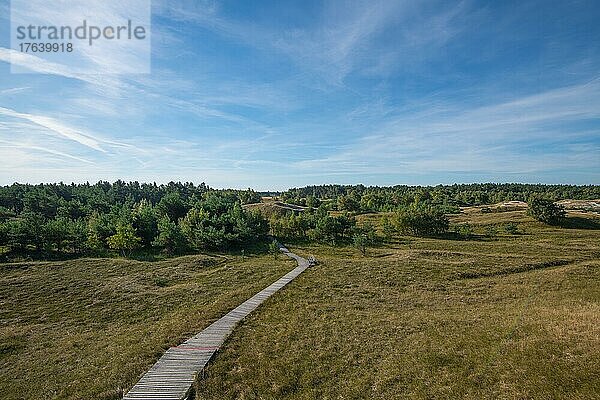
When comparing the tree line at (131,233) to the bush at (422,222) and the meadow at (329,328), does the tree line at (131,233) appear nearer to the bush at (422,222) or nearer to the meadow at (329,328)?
the meadow at (329,328)

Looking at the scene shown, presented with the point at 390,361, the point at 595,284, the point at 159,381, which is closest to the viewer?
the point at 159,381

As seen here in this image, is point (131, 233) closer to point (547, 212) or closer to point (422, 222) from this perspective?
point (422, 222)

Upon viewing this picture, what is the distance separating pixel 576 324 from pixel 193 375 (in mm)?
28702

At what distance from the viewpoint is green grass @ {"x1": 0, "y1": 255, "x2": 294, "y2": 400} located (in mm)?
21484

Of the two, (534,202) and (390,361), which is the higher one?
(534,202)

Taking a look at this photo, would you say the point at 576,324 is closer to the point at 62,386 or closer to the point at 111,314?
the point at 62,386

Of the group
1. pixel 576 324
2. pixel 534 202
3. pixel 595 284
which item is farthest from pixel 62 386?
pixel 534 202

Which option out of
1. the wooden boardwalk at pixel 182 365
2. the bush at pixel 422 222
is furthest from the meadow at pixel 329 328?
the bush at pixel 422 222

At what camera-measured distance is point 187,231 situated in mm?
80250

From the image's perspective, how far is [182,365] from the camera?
69.1ft

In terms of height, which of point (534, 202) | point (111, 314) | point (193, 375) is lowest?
point (111, 314)

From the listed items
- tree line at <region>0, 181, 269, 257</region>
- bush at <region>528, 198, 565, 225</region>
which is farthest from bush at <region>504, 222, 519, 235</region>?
tree line at <region>0, 181, 269, 257</region>

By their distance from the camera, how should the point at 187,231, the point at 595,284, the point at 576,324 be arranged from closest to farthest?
the point at 576,324, the point at 595,284, the point at 187,231

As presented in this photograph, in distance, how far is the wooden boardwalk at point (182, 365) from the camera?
18250 millimetres
